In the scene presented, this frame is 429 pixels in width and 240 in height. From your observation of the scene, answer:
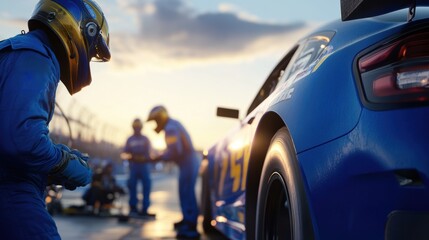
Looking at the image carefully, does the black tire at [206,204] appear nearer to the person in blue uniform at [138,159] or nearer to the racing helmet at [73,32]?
the person in blue uniform at [138,159]

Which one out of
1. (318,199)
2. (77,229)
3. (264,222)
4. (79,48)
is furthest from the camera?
(77,229)

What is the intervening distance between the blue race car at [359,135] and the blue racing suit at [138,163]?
739 cm

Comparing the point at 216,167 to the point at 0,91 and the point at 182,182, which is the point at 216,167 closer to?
the point at 182,182

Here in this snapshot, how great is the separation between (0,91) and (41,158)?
302 mm

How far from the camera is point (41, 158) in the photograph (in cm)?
180

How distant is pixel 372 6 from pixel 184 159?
17.3 ft

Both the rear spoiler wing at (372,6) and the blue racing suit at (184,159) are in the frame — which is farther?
the blue racing suit at (184,159)

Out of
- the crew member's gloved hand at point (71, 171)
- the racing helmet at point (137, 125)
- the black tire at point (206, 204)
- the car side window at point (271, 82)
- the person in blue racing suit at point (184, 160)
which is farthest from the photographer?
the racing helmet at point (137, 125)

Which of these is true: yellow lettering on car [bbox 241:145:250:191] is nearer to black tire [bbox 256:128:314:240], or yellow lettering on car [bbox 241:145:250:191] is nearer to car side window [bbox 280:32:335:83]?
black tire [bbox 256:128:314:240]

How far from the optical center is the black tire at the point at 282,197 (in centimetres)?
210

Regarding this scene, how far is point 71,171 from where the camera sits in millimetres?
1980

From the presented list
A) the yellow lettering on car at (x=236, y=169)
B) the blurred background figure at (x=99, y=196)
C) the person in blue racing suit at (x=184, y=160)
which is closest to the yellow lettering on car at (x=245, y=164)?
the yellow lettering on car at (x=236, y=169)

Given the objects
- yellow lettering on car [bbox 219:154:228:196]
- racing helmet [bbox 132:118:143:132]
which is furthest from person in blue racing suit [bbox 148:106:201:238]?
racing helmet [bbox 132:118:143:132]

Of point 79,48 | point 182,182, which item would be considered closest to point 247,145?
point 79,48
